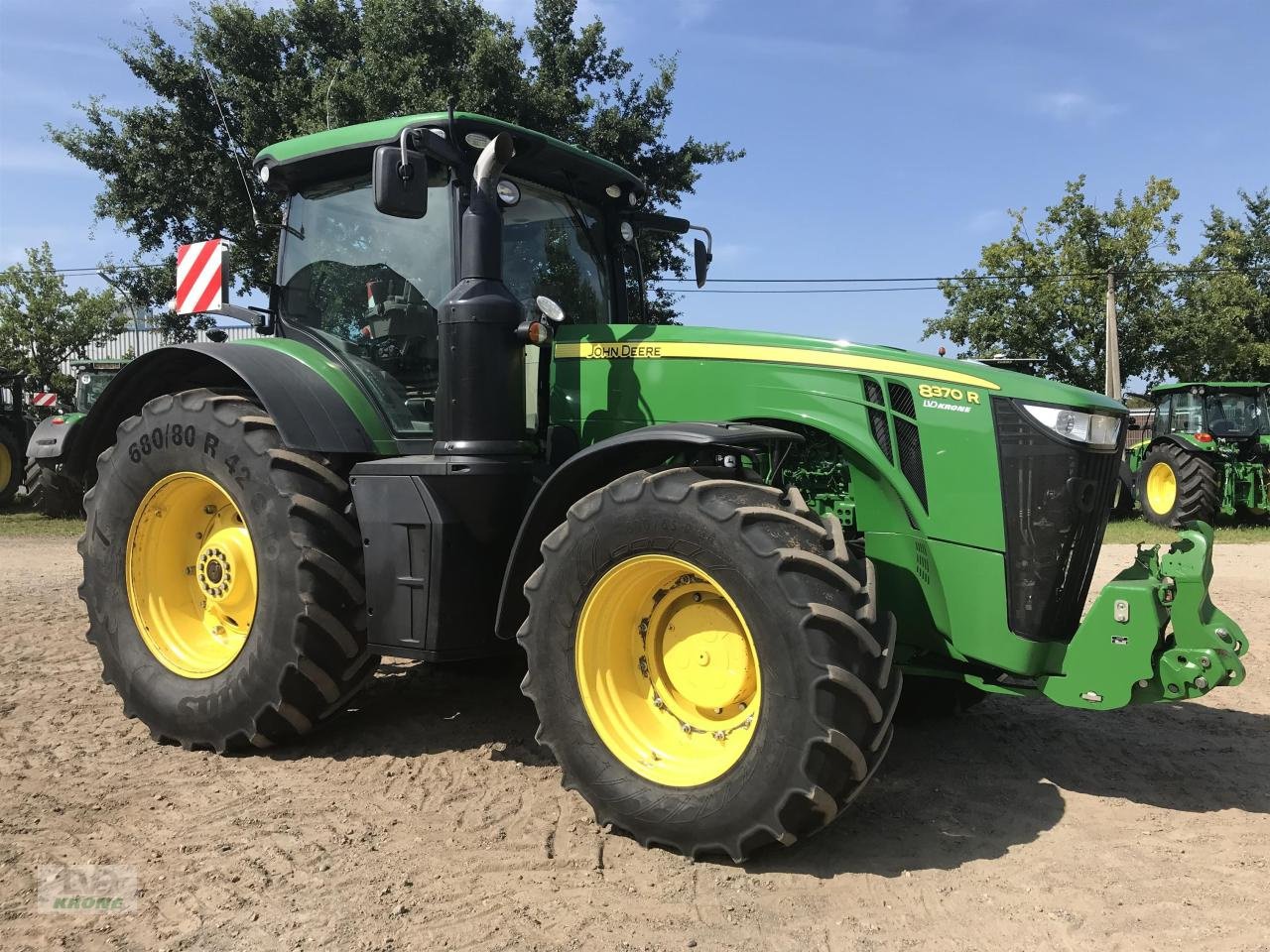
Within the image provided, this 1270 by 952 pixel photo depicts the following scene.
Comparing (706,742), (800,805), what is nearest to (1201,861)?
(800,805)

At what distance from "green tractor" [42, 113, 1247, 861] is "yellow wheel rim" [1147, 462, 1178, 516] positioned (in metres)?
12.6

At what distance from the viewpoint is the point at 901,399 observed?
3.52m

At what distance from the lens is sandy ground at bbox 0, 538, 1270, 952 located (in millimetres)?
2760

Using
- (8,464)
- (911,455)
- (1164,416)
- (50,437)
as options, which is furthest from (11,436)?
(1164,416)

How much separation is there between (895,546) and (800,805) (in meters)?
1.04

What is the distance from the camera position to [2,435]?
1529cm

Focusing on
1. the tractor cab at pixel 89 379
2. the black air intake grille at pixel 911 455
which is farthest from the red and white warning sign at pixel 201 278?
the tractor cab at pixel 89 379

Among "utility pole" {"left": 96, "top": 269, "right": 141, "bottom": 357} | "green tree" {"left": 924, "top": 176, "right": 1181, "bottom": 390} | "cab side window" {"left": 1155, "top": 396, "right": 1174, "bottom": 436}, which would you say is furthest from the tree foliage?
"utility pole" {"left": 96, "top": 269, "right": 141, "bottom": 357}

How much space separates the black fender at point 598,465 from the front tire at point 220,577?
0.76 m

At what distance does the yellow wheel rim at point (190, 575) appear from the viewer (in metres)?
4.46

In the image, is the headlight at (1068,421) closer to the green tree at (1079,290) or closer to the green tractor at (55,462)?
the green tractor at (55,462)

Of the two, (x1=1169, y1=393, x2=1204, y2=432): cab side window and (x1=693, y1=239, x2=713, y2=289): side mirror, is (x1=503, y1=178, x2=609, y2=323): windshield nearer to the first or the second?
(x1=693, y1=239, x2=713, y2=289): side mirror

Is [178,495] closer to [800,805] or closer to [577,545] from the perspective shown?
[577,545]

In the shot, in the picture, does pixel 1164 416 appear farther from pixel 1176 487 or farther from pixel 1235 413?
A: pixel 1176 487
